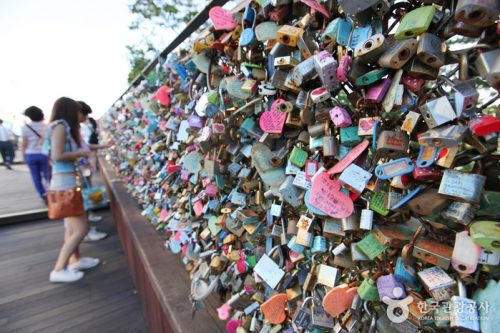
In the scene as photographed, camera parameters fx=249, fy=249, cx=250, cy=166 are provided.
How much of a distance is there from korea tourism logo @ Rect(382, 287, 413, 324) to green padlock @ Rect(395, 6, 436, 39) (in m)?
0.54

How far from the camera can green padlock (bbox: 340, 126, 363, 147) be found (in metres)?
0.61

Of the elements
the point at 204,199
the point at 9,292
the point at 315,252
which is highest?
the point at 315,252

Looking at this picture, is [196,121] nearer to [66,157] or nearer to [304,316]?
[304,316]

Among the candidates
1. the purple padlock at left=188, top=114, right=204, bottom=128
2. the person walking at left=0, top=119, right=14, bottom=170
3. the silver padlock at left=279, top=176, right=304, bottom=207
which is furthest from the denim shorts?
the person walking at left=0, top=119, right=14, bottom=170

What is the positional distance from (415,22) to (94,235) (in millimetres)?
4119

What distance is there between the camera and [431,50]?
463mm

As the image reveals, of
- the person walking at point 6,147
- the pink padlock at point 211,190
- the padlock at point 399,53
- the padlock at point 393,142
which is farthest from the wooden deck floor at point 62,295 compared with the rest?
the person walking at point 6,147

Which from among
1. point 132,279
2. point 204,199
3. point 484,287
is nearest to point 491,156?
point 484,287

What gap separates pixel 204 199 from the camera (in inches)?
53.4

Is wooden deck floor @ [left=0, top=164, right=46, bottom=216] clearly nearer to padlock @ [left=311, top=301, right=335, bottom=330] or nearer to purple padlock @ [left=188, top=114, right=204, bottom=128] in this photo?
purple padlock @ [left=188, top=114, right=204, bottom=128]

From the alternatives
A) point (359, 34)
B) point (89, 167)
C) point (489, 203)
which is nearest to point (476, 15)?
point (359, 34)

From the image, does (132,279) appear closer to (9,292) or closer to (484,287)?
(9,292)

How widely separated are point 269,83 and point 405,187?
0.50 m

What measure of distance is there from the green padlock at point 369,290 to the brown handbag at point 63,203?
98.7 inches
